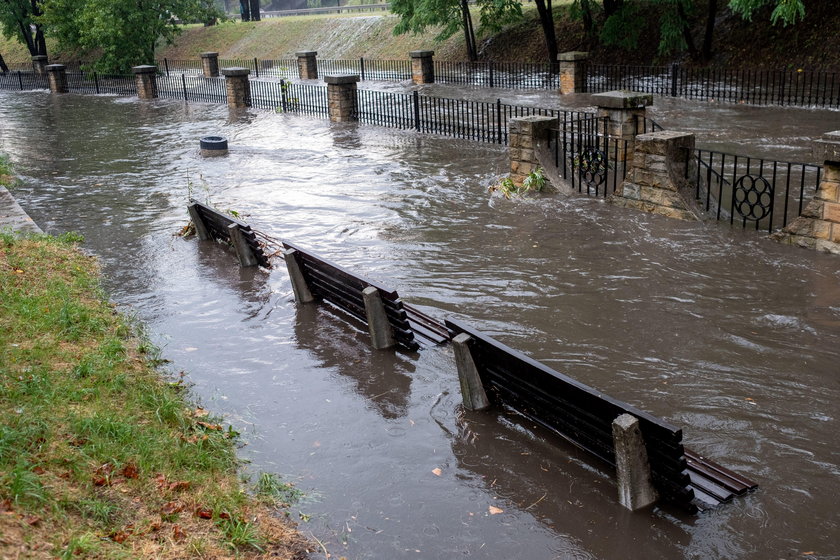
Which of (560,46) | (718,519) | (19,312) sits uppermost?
(560,46)

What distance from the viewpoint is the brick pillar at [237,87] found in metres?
28.1

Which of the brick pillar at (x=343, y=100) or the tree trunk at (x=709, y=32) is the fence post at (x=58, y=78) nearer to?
the brick pillar at (x=343, y=100)

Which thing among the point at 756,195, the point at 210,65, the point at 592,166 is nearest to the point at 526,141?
the point at 592,166

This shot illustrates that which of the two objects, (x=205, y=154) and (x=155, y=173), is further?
(x=205, y=154)

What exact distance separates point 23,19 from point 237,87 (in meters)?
24.9

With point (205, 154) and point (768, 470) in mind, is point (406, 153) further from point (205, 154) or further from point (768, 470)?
point (768, 470)

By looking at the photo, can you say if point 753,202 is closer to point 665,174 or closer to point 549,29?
point 665,174

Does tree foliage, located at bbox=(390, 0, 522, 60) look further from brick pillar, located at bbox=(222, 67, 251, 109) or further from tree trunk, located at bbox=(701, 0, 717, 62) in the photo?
tree trunk, located at bbox=(701, 0, 717, 62)

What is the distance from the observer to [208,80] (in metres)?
36.8

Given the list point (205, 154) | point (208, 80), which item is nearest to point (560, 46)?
point (208, 80)

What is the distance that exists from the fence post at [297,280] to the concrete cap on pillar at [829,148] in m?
6.16

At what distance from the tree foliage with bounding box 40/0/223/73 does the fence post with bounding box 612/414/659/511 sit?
38009 mm

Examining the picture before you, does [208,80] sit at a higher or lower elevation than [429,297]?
higher

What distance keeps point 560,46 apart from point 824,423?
29050mm
